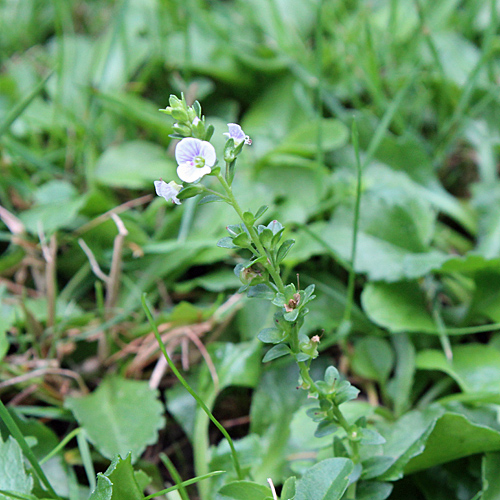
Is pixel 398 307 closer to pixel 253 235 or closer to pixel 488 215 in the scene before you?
pixel 488 215

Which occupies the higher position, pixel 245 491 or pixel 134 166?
pixel 134 166

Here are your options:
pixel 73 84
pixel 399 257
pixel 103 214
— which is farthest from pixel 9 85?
pixel 399 257

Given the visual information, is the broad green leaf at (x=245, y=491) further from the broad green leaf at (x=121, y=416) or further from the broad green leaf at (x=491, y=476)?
the broad green leaf at (x=491, y=476)

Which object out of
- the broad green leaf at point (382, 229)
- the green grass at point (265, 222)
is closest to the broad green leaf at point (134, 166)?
the green grass at point (265, 222)

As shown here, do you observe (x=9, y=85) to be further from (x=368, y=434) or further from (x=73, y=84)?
(x=368, y=434)

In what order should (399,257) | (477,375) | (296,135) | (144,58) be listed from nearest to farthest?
(477,375) < (399,257) < (296,135) < (144,58)

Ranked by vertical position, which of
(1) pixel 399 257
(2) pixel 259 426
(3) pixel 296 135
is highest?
(3) pixel 296 135

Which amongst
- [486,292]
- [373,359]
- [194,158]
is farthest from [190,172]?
[486,292]
